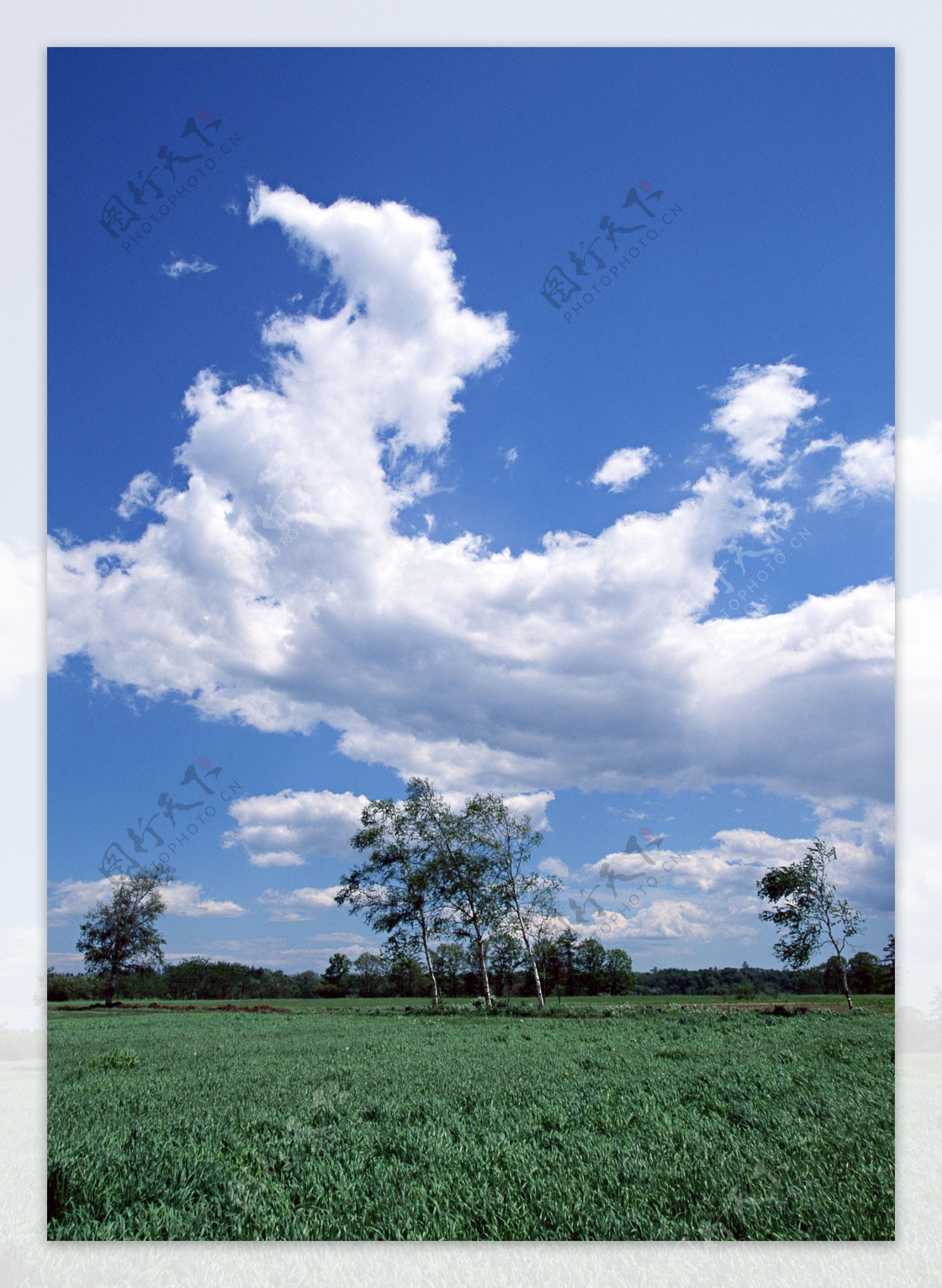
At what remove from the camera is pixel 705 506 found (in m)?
10.0

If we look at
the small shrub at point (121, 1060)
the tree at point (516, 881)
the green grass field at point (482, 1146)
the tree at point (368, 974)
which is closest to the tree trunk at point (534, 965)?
the tree at point (516, 881)

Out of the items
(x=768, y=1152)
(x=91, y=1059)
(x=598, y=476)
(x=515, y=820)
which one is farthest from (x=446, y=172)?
(x=515, y=820)

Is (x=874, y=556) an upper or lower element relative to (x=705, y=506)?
lower

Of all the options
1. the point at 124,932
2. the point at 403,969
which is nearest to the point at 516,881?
the point at 403,969

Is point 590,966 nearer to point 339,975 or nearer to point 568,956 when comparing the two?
point 568,956

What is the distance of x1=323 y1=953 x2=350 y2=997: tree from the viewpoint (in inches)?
1071

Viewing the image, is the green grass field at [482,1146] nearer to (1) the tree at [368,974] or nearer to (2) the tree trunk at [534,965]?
(2) the tree trunk at [534,965]

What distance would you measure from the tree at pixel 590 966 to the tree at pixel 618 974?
0.17 m

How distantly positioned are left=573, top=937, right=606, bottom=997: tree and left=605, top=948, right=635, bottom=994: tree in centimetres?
17

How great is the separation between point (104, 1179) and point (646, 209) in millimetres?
11168

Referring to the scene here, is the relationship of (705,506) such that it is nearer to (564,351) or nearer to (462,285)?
(564,351)

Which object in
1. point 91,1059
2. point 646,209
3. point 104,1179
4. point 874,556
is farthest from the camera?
point 91,1059

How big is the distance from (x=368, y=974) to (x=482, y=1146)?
23.4 metres

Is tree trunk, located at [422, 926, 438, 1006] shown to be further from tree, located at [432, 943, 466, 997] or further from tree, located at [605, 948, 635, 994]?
tree, located at [605, 948, 635, 994]
